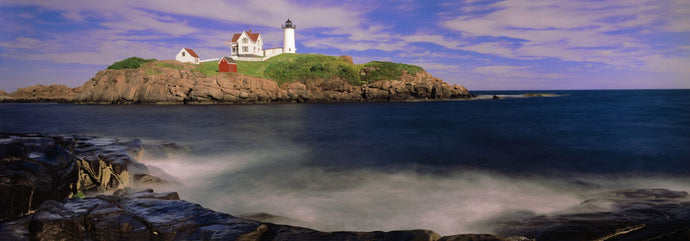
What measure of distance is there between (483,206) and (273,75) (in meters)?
69.3

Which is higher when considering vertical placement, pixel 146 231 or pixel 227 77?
pixel 227 77

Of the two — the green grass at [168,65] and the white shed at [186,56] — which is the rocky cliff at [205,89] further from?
the white shed at [186,56]

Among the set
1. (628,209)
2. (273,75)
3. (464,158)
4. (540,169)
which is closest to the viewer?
(628,209)

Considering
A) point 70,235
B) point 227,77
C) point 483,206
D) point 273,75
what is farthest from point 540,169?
point 273,75

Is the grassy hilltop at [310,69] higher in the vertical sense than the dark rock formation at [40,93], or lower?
higher

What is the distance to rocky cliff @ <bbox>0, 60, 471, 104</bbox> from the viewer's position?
61.4 m

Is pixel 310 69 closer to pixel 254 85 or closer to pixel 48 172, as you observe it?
pixel 254 85

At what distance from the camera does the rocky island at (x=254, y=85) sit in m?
61.8

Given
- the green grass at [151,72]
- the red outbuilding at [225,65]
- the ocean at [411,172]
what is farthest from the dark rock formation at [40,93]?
the ocean at [411,172]

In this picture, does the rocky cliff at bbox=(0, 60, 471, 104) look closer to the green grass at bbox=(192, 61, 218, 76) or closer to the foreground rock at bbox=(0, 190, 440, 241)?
the green grass at bbox=(192, 61, 218, 76)

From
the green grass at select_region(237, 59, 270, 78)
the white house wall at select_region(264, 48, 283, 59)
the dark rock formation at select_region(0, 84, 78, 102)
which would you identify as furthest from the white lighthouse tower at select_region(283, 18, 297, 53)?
the dark rock formation at select_region(0, 84, 78, 102)

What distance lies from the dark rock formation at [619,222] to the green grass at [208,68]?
6954 cm

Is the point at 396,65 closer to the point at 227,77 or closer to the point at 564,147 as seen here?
the point at 227,77

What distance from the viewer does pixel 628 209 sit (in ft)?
22.6
